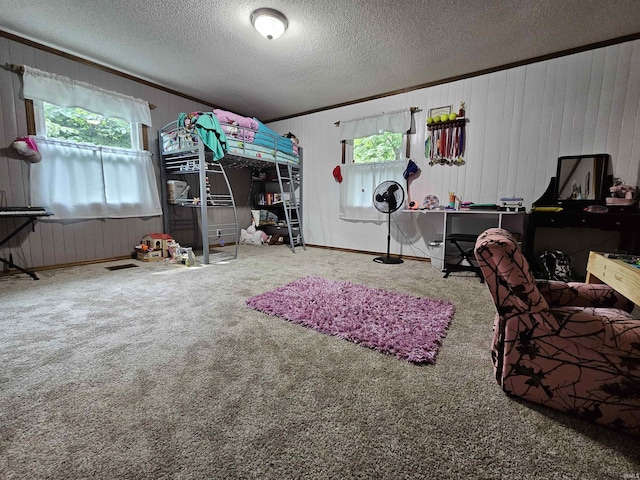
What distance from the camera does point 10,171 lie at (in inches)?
117

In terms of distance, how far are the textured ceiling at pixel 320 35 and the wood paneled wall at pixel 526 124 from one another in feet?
0.69

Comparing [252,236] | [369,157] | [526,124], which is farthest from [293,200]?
[526,124]

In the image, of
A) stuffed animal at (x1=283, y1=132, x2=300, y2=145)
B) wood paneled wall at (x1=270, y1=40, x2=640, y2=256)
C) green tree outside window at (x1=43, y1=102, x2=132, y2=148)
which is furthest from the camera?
stuffed animal at (x1=283, y1=132, x2=300, y2=145)

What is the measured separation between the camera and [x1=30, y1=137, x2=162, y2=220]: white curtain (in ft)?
10.4

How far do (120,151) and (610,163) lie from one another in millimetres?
5907

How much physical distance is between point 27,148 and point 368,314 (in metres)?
3.95

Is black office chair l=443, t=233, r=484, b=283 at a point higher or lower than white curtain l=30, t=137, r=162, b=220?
lower

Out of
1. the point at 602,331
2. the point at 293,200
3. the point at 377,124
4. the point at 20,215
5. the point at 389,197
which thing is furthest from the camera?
the point at 293,200

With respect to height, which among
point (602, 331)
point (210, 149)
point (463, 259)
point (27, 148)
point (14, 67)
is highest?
point (14, 67)

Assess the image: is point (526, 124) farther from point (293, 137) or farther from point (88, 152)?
point (88, 152)

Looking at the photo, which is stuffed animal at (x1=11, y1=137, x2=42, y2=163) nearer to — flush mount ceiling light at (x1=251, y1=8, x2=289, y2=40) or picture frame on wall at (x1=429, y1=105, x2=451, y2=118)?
flush mount ceiling light at (x1=251, y1=8, x2=289, y2=40)

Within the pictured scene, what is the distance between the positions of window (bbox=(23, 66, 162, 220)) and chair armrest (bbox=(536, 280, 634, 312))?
461cm

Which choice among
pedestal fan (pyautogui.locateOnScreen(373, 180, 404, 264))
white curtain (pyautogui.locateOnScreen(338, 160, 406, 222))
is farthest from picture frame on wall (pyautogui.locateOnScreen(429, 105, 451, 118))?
pedestal fan (pyautogui.locateOnScreen(373, 180, 404, 264))

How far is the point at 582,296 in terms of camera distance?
137cm
